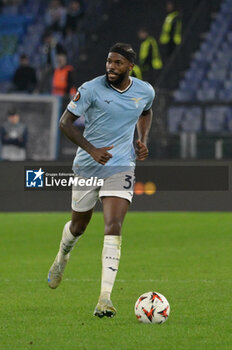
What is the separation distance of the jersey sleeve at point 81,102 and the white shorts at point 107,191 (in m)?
0.59

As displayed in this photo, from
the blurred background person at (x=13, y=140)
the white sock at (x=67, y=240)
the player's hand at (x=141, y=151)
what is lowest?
the blurred background person at (x=13, y=140)

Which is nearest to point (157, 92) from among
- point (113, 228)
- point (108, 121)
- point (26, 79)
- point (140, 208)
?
point (140, 208)

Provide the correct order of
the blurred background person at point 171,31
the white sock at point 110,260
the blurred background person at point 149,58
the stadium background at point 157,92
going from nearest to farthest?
the white sock at point 110,260 → the stadium background at point 157,92 → the blurred background person at point 149,58 → the blurred background person at point 171,31

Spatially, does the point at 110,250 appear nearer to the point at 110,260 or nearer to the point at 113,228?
the point at 110,260

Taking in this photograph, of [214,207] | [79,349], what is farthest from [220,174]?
[79,349]

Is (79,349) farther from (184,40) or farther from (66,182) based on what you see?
(184,40)

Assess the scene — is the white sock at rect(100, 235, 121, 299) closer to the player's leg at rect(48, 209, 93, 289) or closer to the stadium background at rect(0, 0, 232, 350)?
the stadium background at rect(0, 0, 232, 350)

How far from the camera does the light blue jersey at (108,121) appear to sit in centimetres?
816

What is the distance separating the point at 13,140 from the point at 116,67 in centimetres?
1091

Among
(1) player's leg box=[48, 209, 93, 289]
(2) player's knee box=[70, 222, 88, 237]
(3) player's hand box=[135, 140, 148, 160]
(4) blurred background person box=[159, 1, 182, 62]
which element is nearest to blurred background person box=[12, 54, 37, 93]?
(4) blurred background person box=[159, 1, 182, 62]

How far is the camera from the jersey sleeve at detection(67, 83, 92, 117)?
8.02 metres

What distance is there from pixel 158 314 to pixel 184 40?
16349 millimetres

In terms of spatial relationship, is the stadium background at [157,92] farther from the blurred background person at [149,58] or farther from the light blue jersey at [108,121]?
the light blue jersey at [108,121]

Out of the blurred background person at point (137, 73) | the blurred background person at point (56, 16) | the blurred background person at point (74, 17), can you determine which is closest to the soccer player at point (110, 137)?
the blurred background person at point (137, 73)
